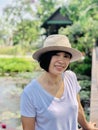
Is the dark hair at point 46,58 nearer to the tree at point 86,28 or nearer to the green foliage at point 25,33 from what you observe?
the tree at point 86,28

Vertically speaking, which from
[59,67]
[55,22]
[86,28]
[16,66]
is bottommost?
[16,66]

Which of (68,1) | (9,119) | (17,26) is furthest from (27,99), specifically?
(17,26)

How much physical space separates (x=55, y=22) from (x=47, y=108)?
15.6 m

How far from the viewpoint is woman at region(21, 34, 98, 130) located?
1302 mm

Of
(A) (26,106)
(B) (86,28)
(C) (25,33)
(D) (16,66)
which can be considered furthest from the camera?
(C) (25,33)

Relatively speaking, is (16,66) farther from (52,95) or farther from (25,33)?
(52,95)

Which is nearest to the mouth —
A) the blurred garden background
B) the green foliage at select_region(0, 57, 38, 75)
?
the blurred garden background

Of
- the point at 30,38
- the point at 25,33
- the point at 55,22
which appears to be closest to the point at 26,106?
the point at 30,38

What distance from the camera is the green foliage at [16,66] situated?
12.0 metres

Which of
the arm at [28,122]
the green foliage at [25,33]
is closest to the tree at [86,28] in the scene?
the green foliage at [25,33]

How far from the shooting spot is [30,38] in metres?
16.2

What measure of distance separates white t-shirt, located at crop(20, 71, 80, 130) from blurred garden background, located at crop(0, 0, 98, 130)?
161 inches

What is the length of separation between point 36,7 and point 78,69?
7281 mm

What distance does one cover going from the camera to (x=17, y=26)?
16141 millimetres
